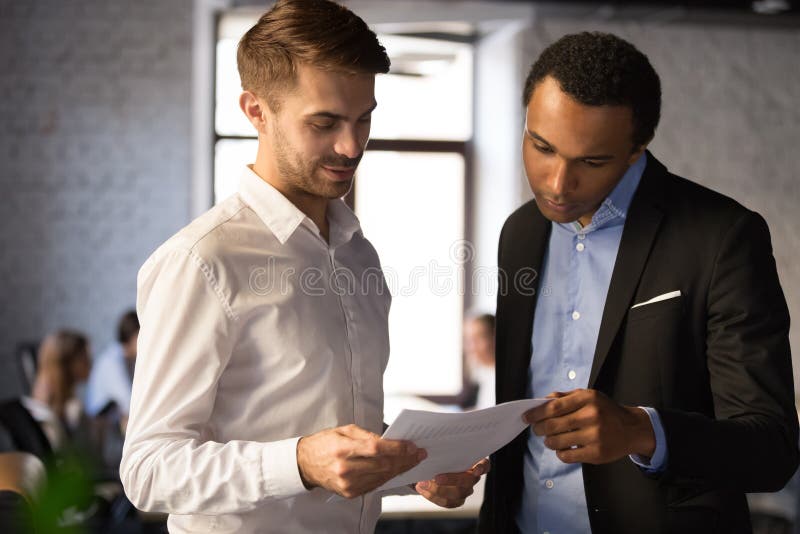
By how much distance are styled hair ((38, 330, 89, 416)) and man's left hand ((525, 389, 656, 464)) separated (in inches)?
164

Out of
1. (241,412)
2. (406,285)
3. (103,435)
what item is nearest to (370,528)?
(241,412)

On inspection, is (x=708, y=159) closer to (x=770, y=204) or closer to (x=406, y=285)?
(x=770, y=204)

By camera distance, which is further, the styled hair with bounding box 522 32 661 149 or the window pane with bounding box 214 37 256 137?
the window pane with bounding box 214 37 256 137

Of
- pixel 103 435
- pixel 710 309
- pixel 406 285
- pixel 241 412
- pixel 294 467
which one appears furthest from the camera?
pixel 406 285

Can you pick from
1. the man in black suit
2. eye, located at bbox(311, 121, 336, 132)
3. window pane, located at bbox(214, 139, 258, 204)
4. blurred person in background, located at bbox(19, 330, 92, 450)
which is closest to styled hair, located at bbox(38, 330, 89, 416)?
blurred person in background, located at bbox(19, 330, 92, 450)

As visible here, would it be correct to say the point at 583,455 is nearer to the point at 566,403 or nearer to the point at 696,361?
the point at 566,403

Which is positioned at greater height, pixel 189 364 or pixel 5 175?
pixel 5 175

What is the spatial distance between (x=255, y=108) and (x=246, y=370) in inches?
16.7

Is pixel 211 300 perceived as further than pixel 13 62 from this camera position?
No

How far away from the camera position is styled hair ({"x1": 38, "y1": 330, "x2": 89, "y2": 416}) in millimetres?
4938

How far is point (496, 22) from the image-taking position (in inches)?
228

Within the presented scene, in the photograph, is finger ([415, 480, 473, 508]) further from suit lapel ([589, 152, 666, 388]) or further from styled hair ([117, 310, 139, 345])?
styled hair ([117, 310, 139, 345])

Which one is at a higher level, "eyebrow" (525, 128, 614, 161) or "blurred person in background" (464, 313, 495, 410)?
"eyebrow" (525, 128, 614, 161)

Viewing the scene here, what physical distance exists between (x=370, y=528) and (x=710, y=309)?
667 millimetres
